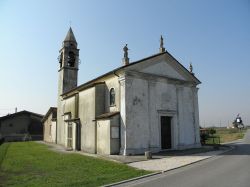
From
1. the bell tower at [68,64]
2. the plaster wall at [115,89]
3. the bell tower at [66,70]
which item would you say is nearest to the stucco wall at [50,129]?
the bell tower at [66,70]

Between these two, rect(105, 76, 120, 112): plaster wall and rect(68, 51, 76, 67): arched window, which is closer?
rect(105, 76, 120, 112): plaster wall

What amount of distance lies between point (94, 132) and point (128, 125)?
10.5 feet

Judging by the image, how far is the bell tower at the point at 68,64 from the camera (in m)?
29.8

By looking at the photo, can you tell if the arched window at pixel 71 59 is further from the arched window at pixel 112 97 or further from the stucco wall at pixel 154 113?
the stucco wall at pixel 154 113

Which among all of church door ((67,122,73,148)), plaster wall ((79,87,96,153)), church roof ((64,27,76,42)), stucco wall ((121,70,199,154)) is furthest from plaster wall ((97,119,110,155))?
church roof ((64,27,76,42))

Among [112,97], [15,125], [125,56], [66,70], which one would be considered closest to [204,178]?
[112,97]

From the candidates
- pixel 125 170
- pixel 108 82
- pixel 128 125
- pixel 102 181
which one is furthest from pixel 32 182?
pixel 108 82

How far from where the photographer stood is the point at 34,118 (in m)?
44.3

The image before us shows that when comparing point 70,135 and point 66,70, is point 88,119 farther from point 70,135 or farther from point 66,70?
point 66,70

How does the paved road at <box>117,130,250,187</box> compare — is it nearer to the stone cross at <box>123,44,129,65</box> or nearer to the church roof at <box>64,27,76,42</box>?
the stone cross at <box>123,44,129,65</box>

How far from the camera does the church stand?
1775 cm

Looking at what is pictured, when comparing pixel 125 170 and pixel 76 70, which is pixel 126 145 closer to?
pixel 125 170

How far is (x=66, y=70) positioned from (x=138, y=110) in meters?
14.6

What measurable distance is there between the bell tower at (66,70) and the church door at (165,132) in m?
14.0
